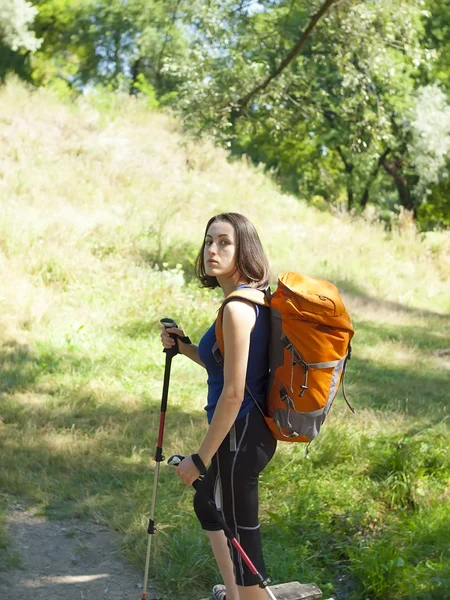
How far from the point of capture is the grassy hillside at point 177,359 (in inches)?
170

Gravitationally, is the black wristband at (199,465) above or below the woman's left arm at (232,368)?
below

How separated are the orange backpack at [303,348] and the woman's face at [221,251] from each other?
165 mm

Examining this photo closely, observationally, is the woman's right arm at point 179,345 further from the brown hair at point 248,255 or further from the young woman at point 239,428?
the brown hair at point 248,255

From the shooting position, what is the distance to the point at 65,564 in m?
4.21

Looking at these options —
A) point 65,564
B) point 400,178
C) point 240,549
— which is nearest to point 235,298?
point 240,549

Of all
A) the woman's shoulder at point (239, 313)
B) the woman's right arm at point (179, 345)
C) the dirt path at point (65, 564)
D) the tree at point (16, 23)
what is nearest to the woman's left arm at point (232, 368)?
the woman's shoulder at point (239, 313)

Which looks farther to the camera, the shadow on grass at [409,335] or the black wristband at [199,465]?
the shadow on grass at [409,335]

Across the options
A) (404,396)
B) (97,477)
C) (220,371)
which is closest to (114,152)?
(404,396)

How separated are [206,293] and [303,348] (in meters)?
7.24

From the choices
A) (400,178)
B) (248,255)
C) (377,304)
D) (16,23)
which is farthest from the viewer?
(400,178)

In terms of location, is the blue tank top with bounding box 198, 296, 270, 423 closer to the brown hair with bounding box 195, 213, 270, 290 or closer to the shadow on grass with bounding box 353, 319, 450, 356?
the brown hair with bounding box 195, 213, 270, 290

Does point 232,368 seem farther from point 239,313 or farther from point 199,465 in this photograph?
point 199,465

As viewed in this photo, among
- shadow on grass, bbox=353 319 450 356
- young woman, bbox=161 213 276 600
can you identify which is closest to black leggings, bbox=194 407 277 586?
young woman, bbox=161 213 276 600

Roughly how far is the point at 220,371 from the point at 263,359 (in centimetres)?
19
